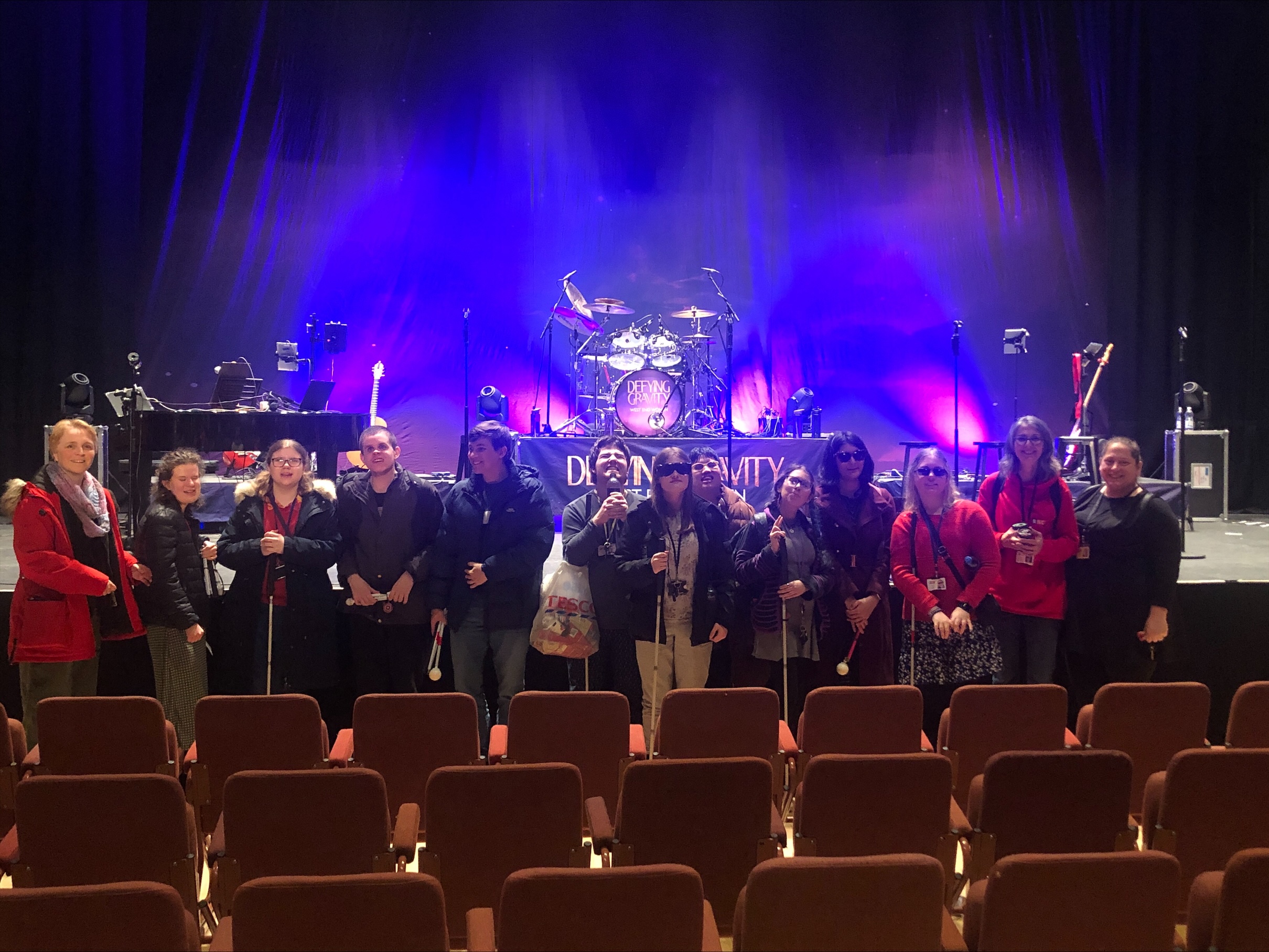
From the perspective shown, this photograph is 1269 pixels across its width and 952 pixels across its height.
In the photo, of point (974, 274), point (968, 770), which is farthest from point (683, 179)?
point (968, 770)

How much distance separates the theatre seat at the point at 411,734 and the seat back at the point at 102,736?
0.53 m

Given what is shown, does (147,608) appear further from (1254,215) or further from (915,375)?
(1254,215)

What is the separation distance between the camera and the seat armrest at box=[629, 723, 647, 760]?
2965 mm

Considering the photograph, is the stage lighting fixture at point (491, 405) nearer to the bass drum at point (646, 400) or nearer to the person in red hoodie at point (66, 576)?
the bass drum at point (646, 400)

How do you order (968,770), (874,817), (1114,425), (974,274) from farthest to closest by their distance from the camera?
(974,274) < (1114,425) < (968,770) < (874,817)

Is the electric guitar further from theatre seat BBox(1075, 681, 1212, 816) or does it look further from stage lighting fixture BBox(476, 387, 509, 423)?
theatre seat BBox(1075, 681, 1212, 816)

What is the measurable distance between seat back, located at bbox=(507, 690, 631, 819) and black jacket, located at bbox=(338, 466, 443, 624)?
41.5 inches

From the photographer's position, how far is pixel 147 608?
3754mm

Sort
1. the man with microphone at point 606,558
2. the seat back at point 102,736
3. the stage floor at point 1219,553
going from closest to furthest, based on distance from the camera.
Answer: the seat back at point 102,736 → the man with microphone at point 606,558 → the stage floor at point 1219,553

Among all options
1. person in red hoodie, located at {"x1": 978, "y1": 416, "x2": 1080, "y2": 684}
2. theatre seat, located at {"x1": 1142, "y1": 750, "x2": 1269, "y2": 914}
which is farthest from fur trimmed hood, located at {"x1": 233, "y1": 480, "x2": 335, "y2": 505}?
theatre seat, located at {"x1": 1142, "y1": 750, "x2": 1269, "y2": 914}

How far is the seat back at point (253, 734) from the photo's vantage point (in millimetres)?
2834

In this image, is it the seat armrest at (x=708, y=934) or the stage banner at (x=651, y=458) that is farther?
the stage banner at (x=651, y=458)

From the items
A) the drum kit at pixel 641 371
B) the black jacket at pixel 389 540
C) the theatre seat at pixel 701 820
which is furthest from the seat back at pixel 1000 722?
the drum kit at pixel 641 371

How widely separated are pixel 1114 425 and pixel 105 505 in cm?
937
